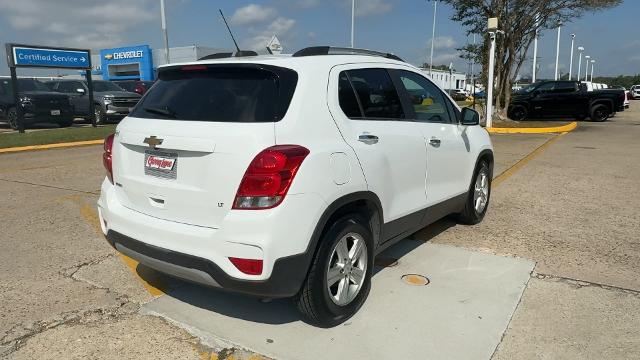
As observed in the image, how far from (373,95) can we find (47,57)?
16.0 m

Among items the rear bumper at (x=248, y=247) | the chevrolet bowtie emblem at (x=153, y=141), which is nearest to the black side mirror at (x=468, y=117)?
the rear bumper at (x=248, y=247)

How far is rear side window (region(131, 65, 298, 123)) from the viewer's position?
2953mm

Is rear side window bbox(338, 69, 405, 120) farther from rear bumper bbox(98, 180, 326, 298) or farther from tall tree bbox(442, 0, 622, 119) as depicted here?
tall tree bbox(442, 0, 622, 119)

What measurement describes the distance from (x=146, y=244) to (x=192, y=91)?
1012 mm

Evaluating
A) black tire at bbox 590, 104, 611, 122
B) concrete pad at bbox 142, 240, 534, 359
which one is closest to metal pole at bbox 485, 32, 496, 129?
black tire at bbox 590, 104, 611, 122

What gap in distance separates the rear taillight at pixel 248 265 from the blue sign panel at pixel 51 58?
15624 mm

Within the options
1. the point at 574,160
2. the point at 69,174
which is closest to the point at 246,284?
the point at 69,174

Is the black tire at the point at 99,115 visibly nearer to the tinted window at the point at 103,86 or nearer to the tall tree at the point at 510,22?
the tinted window at the point at 103,86

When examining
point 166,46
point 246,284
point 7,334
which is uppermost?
point 166,46

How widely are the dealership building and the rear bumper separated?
5128cm

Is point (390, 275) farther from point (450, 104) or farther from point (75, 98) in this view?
point (75, 98)

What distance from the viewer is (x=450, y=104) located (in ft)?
16.0

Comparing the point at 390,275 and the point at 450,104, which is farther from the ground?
the point at 450,104

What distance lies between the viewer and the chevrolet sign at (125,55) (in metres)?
55.5
